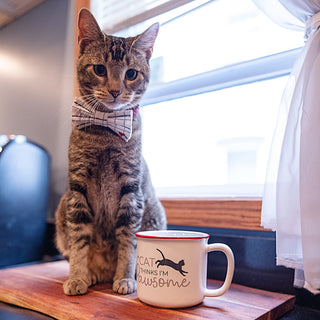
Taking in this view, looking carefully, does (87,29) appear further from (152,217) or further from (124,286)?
(124,286)

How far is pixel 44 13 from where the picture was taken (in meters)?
1.22

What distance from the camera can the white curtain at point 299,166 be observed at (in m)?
0.71

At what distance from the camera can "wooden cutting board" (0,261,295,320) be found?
672 mm

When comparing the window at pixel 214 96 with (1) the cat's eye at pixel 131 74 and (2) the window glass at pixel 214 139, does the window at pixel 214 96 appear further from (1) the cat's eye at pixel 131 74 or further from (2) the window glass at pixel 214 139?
(1) the cat's eye at pixel 131 74

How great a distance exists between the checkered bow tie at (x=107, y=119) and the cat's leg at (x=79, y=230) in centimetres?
19

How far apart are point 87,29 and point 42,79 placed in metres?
0.47

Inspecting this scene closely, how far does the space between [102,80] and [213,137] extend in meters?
0.59

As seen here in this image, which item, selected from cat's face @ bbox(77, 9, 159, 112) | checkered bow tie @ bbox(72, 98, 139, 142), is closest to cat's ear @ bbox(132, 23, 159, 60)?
cat's face @ bbox(77, 9, 159, 112)

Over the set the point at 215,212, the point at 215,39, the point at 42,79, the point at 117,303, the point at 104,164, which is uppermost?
the point at 215,39

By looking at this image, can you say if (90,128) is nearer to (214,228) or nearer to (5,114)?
(5,114)

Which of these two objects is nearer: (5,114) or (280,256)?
(280,256)

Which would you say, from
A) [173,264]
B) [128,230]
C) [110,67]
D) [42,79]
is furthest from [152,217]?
[42,79]

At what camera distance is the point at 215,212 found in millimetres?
1097

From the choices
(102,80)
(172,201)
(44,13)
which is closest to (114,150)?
(102,80)
